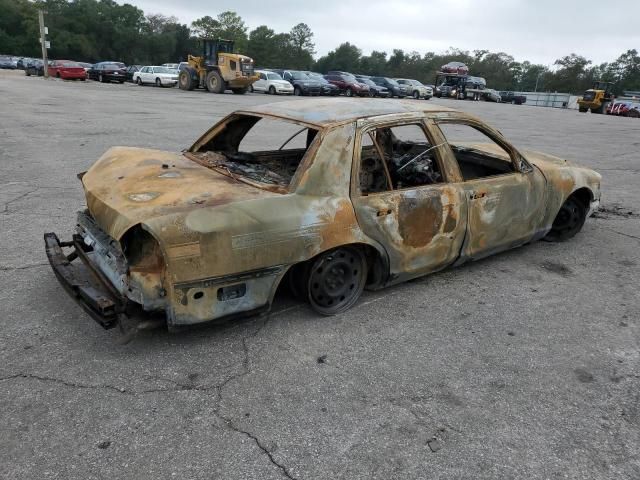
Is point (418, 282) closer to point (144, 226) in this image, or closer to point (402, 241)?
point (402, 241)

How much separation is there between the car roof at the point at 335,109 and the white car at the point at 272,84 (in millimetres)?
27613

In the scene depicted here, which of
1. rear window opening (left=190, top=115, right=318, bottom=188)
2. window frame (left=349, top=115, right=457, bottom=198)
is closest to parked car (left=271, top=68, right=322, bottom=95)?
rear window opening (left=190, top=115, right=318, bottom=188)

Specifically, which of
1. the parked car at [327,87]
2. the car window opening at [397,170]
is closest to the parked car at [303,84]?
the parked car at [327,87]

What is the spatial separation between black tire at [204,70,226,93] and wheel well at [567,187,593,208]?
2565 centimetres

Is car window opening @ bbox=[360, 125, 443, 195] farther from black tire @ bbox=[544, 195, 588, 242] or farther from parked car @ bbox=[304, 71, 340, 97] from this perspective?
parked car @ bbox=[304, 71, 340, 97]

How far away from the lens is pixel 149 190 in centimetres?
313

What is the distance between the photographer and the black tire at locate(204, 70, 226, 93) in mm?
28103

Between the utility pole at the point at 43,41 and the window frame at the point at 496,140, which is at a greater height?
the utility pole at the point at 43,41

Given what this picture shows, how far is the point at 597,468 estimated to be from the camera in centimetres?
228

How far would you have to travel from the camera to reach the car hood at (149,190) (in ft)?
9.29

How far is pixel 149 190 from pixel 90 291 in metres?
0.71

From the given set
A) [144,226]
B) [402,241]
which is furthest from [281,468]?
[402,241]

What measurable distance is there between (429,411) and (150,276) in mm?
1702

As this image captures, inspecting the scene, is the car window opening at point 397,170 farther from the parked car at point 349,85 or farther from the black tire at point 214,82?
the parked car at point 349,85
